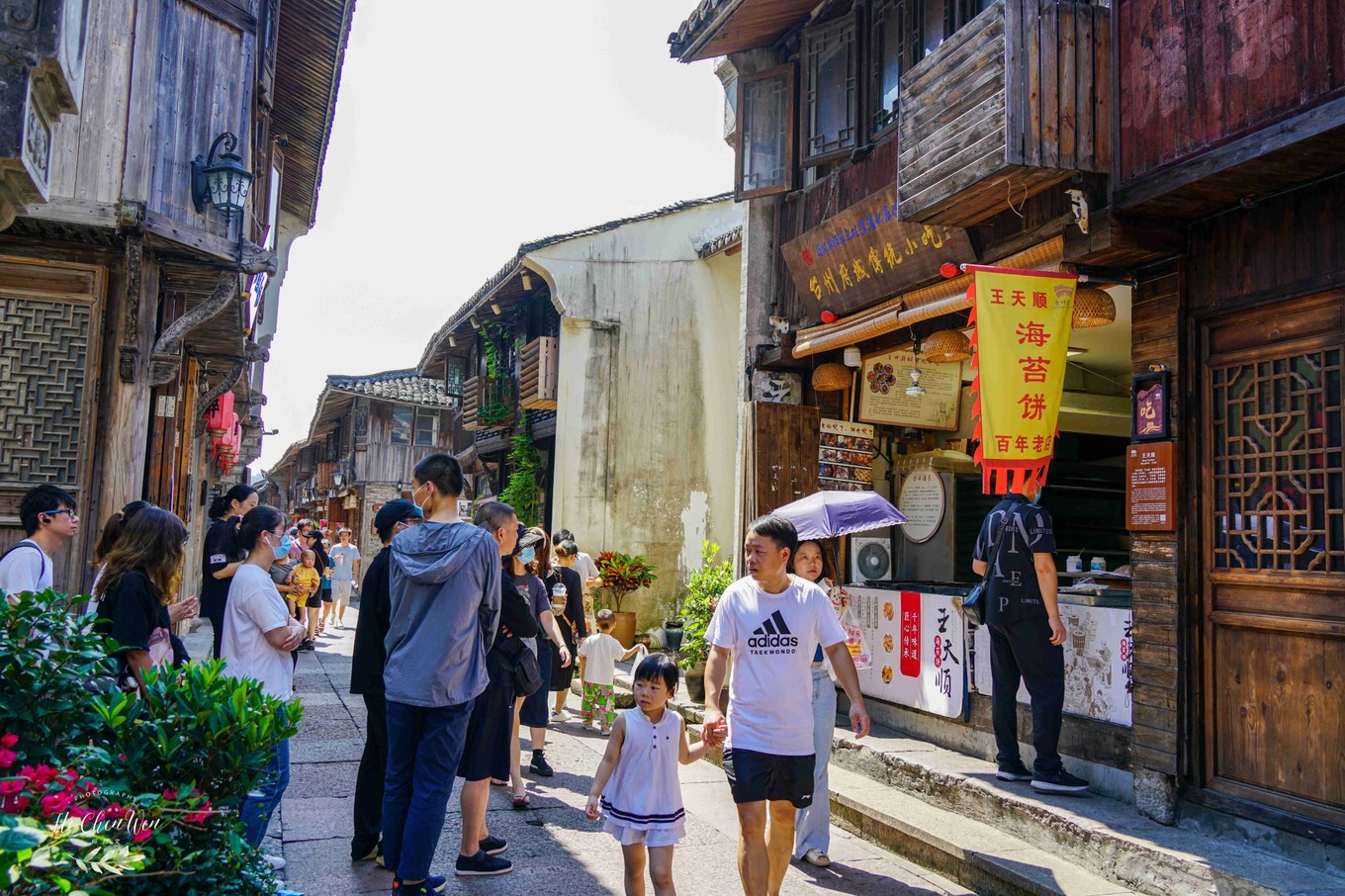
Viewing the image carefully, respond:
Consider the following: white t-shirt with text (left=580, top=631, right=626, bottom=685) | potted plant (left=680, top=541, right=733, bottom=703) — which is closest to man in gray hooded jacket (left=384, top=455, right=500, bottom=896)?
white t-shirt with text (left=580, top=631, right=626, bottom=685)

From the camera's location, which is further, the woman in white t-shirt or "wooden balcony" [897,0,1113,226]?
"wooden balcony" [897,0,1113,226]

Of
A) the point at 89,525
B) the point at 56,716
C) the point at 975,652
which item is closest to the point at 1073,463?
the point at 975,652

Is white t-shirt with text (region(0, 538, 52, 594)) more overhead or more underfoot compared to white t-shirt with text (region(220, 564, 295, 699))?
more overhead

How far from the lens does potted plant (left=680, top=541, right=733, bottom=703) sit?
427 inches

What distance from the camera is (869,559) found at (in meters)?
11.4

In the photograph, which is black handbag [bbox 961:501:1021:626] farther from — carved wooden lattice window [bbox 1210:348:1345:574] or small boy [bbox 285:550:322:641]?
small boy [bbox 285:550:322:641]

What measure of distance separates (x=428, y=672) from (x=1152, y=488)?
A: 4.58m

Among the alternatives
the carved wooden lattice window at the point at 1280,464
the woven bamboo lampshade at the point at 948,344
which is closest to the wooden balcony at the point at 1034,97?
the carved wooden lattice window at the point at 1280,464

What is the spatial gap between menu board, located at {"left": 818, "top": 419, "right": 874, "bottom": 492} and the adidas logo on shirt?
5.87m

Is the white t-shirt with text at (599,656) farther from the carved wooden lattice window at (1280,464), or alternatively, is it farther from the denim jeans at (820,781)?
the carved wooden lattice window at (1280,464)

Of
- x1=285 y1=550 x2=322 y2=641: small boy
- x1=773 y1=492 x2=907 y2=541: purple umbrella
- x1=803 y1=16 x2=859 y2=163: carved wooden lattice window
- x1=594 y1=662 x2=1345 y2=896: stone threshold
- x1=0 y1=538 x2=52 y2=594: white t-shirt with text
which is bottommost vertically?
x1=594 y1=662 x2=1345 y2=896: stone threshold

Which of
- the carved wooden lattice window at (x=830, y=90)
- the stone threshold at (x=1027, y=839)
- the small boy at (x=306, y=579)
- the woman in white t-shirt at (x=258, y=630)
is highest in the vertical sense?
the carved wooden lattice window at (x=830, y=90)

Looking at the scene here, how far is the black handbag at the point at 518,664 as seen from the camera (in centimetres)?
565

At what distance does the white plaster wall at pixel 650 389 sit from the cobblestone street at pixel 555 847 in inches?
386
